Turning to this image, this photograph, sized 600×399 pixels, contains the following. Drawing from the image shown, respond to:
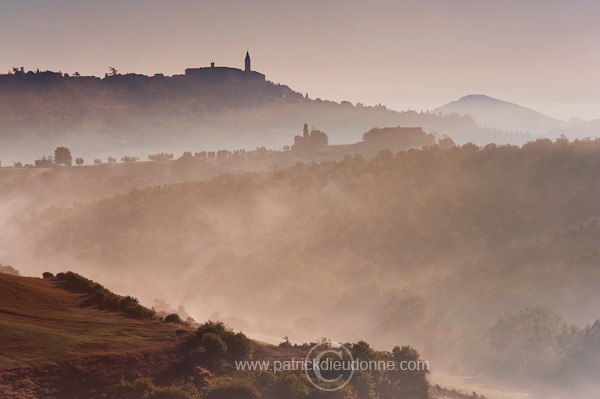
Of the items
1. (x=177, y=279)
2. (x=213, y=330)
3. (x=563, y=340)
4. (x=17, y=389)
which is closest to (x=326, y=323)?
(x=563, y=340)

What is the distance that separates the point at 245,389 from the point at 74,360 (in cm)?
958

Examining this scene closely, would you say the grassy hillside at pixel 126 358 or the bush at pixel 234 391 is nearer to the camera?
the grassy hillside at pixel 126 358

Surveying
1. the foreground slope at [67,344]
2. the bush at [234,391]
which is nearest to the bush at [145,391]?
the foreground slope at [67,344]

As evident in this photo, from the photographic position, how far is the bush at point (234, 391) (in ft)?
101

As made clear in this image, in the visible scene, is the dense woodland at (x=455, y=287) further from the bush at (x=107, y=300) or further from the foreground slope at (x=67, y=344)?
the foreground slope at (x=67, y=344)

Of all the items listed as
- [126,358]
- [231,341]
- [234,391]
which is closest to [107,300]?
[126,358]

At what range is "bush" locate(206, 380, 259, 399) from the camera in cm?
3075

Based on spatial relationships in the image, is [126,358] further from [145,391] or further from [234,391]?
[234,391]

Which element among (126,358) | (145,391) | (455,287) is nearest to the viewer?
(145,391)

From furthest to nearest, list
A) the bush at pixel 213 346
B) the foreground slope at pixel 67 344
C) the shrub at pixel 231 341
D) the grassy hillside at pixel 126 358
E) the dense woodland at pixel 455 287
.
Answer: the dense woodland at pixel 455 287 < the shrub at pixel 231 341 < the bush at pixel 213 346 < the grassy hillside at pixel 126 358 < the foreground slope at pixel 67 344

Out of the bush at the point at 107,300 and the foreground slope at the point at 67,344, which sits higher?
the bush at the point at 107,300

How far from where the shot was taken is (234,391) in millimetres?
30781

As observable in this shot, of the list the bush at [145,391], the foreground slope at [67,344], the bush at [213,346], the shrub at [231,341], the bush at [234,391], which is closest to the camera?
the bush at [145,391]

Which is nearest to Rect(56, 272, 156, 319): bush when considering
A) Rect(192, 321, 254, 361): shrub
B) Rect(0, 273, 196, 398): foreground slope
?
Rect(0, 273, 196, 398): foreground slope
